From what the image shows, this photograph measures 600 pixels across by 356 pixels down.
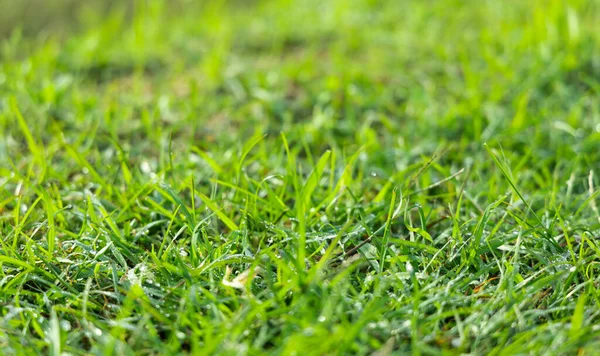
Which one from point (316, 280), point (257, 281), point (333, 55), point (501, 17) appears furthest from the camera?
point (501, 17)

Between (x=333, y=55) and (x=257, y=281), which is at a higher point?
(x=333, y=55)

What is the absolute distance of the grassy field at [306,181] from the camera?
1387 mm

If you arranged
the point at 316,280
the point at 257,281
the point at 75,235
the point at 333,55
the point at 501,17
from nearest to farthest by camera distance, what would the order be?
the point at 316,280 → the point at 257,281 → the point at 75,235 → the point at 333,55 → the point at 501,17

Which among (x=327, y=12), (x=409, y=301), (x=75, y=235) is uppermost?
(x=327, y=12)

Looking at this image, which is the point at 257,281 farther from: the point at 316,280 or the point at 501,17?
the point at 501,17

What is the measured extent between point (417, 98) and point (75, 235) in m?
1.48

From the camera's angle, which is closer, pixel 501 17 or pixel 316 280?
pixel 316 280

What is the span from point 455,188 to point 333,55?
1.25 meters

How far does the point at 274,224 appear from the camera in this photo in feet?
5.72

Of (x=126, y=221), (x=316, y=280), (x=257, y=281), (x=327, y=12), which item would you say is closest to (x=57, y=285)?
(x=126, y=221)

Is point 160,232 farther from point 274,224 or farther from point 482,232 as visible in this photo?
point 482,232

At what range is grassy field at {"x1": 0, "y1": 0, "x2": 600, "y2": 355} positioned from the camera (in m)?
1.39

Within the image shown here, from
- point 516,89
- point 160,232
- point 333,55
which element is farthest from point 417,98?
point 160,232

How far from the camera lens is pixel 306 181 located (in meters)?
1.77
